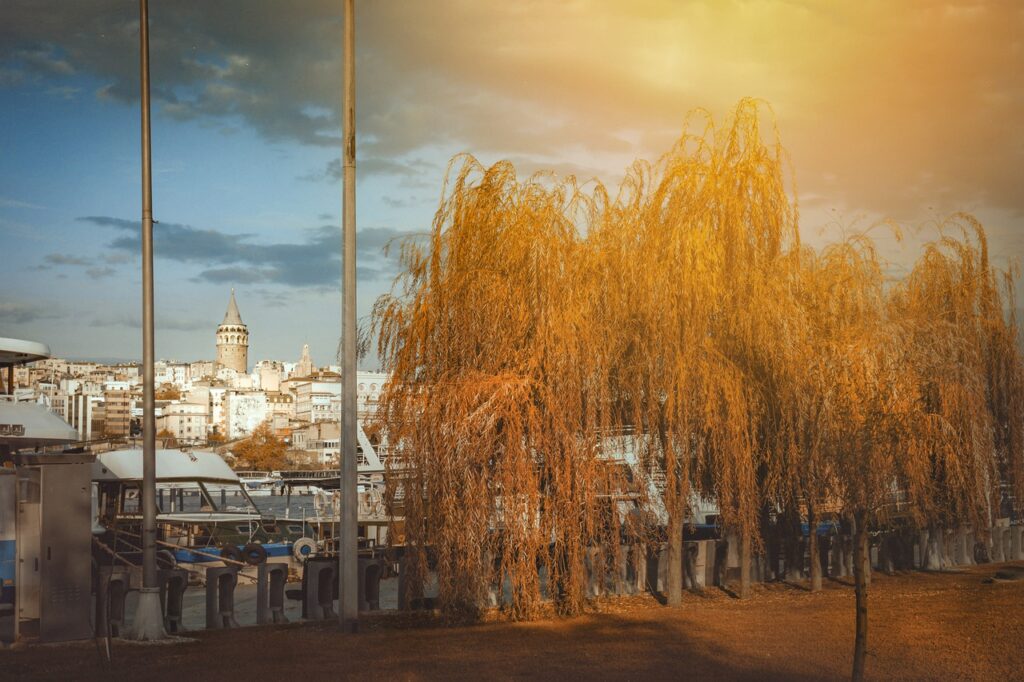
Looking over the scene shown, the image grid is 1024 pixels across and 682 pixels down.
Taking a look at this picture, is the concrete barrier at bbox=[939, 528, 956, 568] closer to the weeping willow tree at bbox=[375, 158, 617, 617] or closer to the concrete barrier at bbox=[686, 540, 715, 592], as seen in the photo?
the concrete barrier at bbox=[686, 540, 715, 592]

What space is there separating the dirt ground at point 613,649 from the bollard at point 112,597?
1.16 meters

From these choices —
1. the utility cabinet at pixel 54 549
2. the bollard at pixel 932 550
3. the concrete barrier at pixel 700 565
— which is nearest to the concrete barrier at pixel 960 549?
the bollard at pixel 932 550

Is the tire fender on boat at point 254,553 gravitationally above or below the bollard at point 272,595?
below

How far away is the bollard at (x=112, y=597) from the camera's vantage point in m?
15.1

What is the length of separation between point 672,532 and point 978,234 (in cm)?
1005

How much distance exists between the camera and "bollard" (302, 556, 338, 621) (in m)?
17.5

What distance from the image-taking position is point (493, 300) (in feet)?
56.6

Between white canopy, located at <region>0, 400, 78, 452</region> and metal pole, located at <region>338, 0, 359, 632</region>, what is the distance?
9.04 m

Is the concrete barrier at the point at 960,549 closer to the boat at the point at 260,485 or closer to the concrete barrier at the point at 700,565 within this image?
the concrete barrier at the point at 700,565

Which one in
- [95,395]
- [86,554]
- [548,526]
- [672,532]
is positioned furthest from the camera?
[95,395]

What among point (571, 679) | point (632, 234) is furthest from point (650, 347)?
point (571, 679)

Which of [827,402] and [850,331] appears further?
[850,331]

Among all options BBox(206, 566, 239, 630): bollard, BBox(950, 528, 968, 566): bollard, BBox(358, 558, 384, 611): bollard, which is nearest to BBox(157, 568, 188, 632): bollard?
BBox(206, 566, 239, 630): bollard

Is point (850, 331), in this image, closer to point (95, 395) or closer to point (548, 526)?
point (548, 526)
